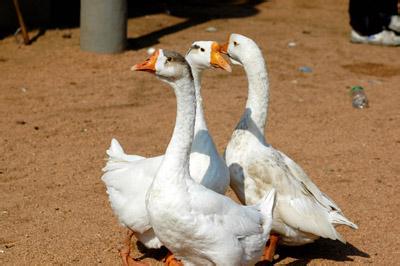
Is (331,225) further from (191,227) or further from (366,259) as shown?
(191,227)

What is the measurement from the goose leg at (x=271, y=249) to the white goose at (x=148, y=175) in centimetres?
56

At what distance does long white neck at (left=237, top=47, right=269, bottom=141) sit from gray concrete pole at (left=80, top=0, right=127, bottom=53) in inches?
206

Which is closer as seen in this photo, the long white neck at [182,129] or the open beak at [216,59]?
A: the long white neck at [182,129]

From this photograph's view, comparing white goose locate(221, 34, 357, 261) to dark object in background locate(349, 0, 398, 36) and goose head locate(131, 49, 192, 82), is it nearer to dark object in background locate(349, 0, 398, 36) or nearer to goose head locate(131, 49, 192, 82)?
goose head locate(131, 49, 192, 82)

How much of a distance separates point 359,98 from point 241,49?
3.94 metres

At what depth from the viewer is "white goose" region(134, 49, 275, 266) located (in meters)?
4.70

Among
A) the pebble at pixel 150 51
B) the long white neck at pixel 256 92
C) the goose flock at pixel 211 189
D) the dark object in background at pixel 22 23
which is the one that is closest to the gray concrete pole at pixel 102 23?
the pebble at pixel 150 51

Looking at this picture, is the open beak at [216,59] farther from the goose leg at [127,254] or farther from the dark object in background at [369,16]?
the dark object in background at [369,16]

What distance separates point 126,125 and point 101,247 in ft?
9.56

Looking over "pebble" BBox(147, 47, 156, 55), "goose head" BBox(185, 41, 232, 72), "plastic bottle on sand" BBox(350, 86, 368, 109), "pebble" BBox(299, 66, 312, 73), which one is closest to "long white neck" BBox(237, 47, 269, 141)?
"goose head" BBox(185, 41, 232, 72)

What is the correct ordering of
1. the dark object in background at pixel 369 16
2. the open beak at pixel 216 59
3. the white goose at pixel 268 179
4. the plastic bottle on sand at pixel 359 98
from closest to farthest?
the open beak at pixel 216 59 → the white goose at pixel 268 179 → the plastic bottle on sand at pixel 359 98 → the dark object in background at pixel 369 16

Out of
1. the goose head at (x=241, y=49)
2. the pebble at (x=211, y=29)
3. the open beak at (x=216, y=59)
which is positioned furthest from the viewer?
the pebble at (x=211, y=29)

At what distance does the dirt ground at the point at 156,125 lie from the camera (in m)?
6.01

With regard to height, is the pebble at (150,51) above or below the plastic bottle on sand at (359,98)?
below
